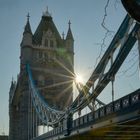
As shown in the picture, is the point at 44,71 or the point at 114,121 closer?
the point at 114,121

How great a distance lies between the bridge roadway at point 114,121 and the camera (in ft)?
47.2

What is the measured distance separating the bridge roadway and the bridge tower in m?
50.9

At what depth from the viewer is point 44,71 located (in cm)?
8019

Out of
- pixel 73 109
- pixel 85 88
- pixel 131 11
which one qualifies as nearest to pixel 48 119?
pixel 73 109

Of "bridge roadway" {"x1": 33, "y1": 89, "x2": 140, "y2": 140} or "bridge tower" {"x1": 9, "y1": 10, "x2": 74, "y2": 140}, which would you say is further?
"bridge tower" {"x1": 9, "y1": 10, "x2": 74, "y2": 140}

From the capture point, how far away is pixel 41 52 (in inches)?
3241

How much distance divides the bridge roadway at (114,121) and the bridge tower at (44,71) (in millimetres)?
50896

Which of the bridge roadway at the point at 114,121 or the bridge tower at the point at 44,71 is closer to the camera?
the bridge roadway at the point at 114,121

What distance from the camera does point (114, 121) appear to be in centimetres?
1642

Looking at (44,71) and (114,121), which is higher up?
(44,71)

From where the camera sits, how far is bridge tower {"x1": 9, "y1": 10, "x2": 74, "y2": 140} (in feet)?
255

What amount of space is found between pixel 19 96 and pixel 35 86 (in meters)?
7.48

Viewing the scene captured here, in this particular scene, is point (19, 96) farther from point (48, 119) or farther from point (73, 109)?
point (73, 109)

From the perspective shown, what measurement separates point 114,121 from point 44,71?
64.2 meters
